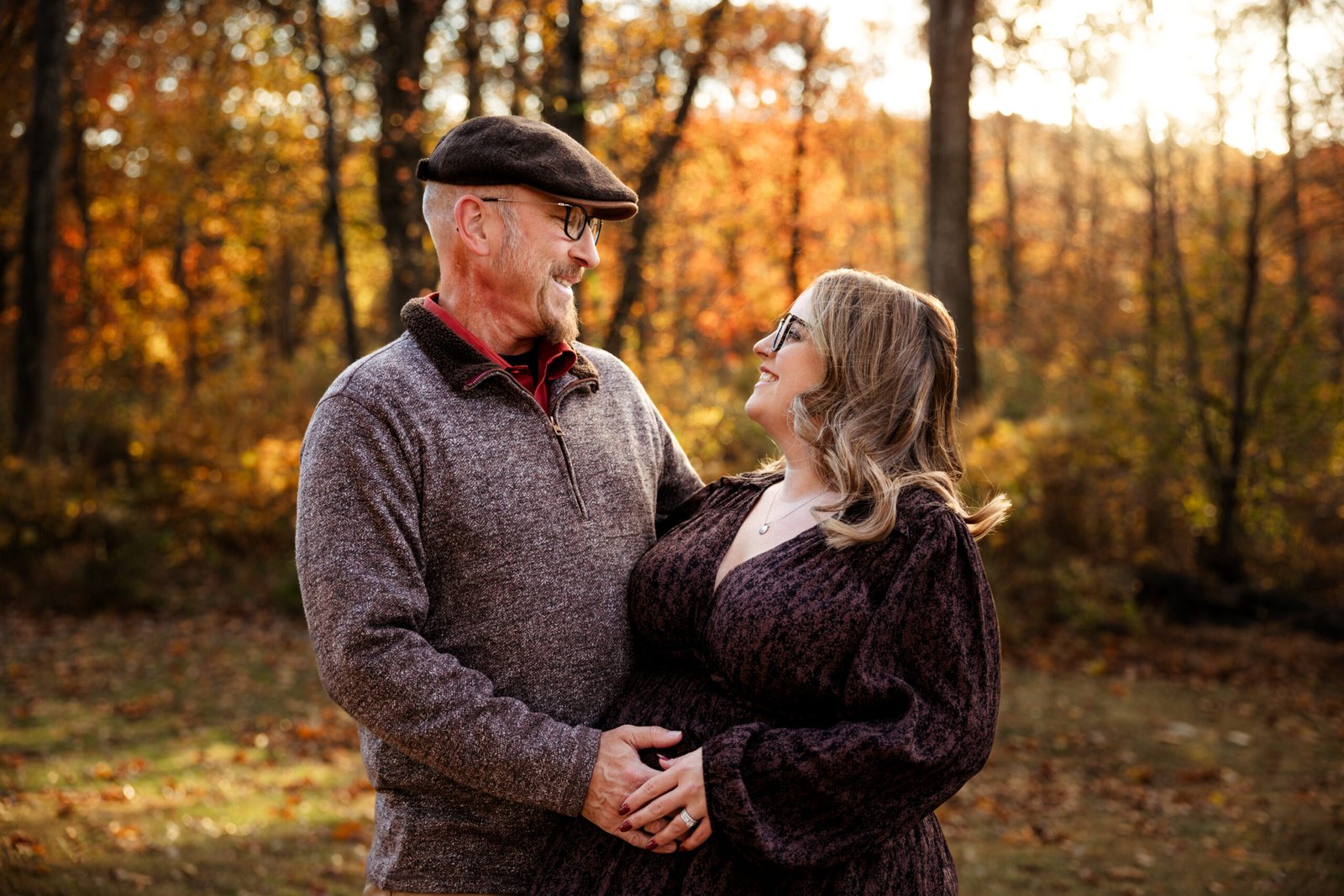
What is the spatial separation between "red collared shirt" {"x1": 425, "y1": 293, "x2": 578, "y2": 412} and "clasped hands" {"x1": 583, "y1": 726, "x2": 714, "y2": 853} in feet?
2.95

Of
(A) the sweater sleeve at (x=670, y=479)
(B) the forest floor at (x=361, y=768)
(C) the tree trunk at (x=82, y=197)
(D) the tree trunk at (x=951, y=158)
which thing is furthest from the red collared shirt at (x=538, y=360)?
(C) the tree trunk at (x=82, y=197)

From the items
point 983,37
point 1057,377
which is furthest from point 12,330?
point 1057,377

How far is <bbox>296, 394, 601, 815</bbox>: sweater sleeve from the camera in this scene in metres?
2.21

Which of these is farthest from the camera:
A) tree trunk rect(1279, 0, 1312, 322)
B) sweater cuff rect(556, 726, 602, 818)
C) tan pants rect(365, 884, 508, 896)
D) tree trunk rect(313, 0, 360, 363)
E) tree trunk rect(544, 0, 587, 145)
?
tree trunk rect(1279, 0, 1312, 322)

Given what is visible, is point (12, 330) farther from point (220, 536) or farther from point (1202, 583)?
point (1202, 583)

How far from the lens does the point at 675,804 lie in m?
2.25

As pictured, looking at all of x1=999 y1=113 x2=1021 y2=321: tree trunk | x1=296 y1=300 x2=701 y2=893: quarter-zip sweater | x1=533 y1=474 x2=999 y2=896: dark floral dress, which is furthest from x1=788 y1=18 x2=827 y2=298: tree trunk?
x1=533 y1=474 x2=999 y2=896: dark floral dress

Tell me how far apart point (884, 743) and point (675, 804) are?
46 centimetres

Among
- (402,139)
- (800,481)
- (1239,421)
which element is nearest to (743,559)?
(800,481)

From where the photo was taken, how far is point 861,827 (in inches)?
87.7

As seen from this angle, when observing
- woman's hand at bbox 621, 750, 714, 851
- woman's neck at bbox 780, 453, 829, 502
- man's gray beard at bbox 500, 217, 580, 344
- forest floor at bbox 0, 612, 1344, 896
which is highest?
man's gray beard at bbox 500, 217, 580, 344

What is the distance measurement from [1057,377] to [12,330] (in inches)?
662

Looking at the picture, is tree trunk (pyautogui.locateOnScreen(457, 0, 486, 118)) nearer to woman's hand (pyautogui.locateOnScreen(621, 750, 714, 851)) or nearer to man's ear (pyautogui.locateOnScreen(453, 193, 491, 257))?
man's ear (pyautogui.locateOnScreen(453, 193, 491, 257))

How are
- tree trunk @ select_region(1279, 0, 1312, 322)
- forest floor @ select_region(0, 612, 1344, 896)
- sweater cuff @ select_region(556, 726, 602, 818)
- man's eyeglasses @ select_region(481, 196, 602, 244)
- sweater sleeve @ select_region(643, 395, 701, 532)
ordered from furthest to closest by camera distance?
tree trunk @ select_region(1279, 0, 1312, 322)
forest floor @ select_region(0, 612, 1344, 896)
sweater sleeve @ select_region(643, 395, 701, 532)
man's eyeglasses @ select_region(481, 196, 602, 244)
sweater cuff @ select_region(556, 726, 602, 818)
